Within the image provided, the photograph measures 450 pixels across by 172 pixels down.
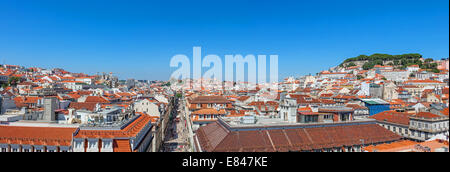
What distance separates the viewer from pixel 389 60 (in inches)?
2894

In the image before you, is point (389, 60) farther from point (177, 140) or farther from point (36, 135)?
point (36, 135)

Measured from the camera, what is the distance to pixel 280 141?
1090 cm

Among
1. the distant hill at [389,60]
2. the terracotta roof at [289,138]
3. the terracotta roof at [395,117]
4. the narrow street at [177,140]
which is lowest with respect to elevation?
the narrow street at [177,140]

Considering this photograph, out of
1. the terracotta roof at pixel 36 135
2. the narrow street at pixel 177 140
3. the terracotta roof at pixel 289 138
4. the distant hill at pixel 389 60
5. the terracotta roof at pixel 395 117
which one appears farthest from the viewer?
the distant hill at pixel 389 60

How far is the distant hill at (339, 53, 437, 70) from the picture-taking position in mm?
62806

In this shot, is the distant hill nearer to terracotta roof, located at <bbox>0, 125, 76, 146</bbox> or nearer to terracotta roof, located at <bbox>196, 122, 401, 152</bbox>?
terracotta roof, located at <bbox>196, 122, 401, 152</bbox>

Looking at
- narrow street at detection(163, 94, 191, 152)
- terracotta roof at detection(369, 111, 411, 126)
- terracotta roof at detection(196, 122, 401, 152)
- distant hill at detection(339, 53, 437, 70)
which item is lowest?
narrow street at detection(163, 94, 191, 152)

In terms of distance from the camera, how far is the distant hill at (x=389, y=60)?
206 feet

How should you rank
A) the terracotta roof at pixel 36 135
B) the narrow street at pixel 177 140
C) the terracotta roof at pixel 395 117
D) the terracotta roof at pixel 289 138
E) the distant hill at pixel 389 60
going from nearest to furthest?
1. the terracotta roof at pixel 36 135
2. the terracotta roof at pixel 289 138
3. the terracotta roof at pixel 395 117
4. the narrow street at pixel 177 140
5. the distant hill at pixel 389 60

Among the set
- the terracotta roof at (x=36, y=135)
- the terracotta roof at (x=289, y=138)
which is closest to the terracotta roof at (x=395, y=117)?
the terracotta roof at (x=289, y=138)

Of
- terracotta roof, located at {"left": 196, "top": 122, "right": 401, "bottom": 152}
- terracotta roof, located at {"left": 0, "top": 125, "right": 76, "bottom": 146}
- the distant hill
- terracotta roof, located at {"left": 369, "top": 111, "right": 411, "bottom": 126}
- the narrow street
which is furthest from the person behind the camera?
the distant hill

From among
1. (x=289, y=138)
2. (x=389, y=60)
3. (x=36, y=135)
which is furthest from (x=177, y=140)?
(x=389, y=60)

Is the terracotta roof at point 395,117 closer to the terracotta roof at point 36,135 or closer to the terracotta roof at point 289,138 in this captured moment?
the terracotta roof at point 289,138

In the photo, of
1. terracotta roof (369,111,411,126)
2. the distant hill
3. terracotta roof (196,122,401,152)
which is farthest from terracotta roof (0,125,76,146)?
the distant hill
